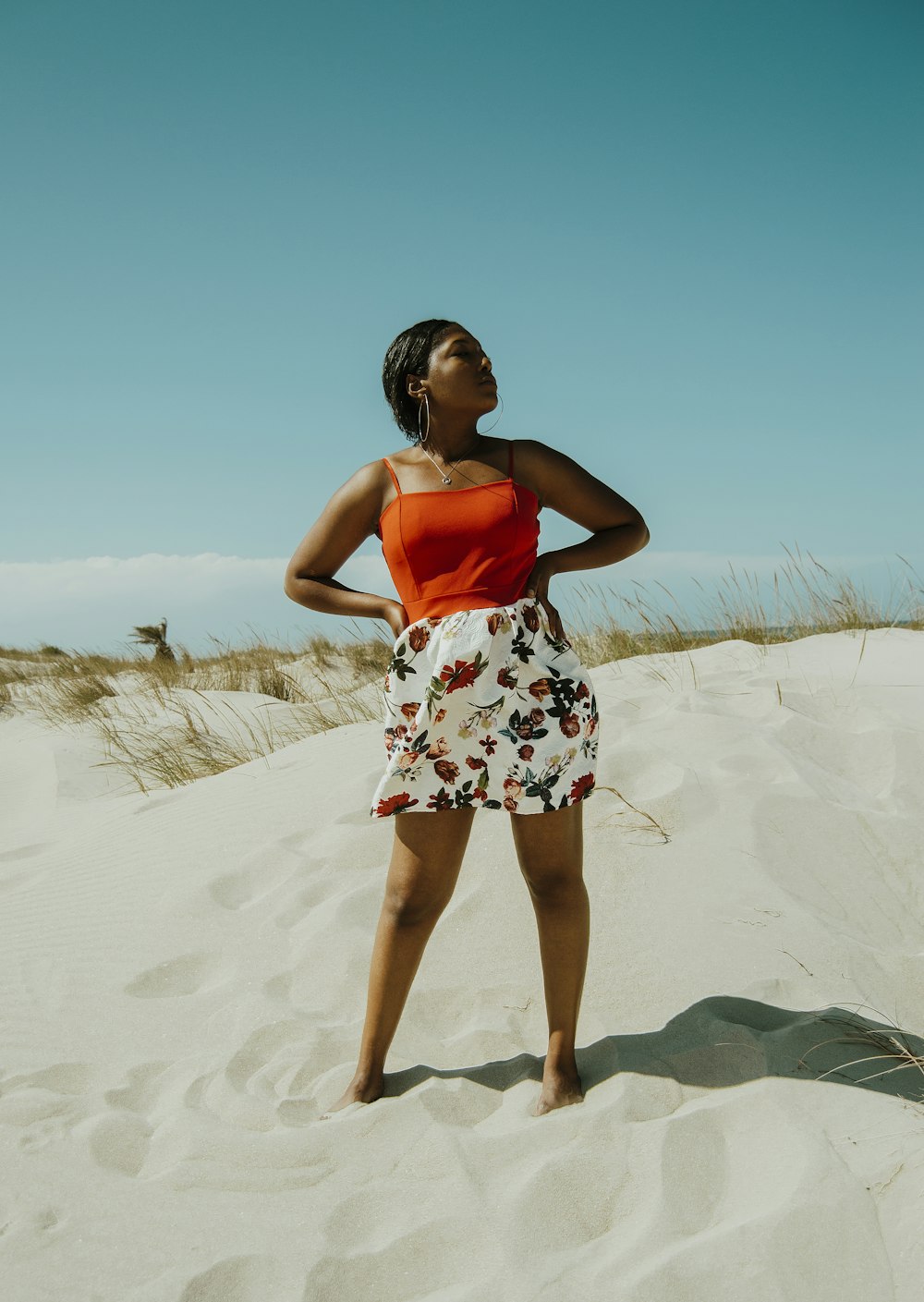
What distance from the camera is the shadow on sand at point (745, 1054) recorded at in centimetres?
238

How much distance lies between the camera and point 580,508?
248cm

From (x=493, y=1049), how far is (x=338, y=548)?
1.50 m

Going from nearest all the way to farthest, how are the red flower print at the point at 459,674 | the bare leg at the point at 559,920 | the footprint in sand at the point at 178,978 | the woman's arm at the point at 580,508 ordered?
1. the red flower print at the point at 459,674
2. the bare leg at the point at 559,920
3. the woman's arm at the point at 580,508
4. the footprint in sand at the point at 178,978

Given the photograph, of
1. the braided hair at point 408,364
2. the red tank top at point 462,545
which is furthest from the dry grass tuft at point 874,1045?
the braided hair at point 408,364

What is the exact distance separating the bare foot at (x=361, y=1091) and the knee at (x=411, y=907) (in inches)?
16.8

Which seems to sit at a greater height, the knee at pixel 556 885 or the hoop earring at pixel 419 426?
the hoop earring at pixel 419 426

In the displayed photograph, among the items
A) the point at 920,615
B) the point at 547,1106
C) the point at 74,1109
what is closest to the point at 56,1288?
the point at 74,1109

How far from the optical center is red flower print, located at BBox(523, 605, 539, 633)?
7.58 feet

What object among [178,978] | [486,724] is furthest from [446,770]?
[178,978]

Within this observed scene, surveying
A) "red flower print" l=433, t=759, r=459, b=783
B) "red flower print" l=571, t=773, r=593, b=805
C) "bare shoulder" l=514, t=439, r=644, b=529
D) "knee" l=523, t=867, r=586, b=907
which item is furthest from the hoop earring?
"knee" l=523, t=867, r=586, b=907

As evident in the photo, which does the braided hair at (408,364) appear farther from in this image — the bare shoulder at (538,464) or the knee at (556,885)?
the knee at (556,885)

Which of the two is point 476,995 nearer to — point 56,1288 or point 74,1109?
point 74,1109

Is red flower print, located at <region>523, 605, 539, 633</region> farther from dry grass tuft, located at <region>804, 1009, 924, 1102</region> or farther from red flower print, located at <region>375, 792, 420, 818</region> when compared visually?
dry grass tuft, located at <region>804, 1009, 924, 1102</region>

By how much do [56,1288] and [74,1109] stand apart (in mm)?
669
